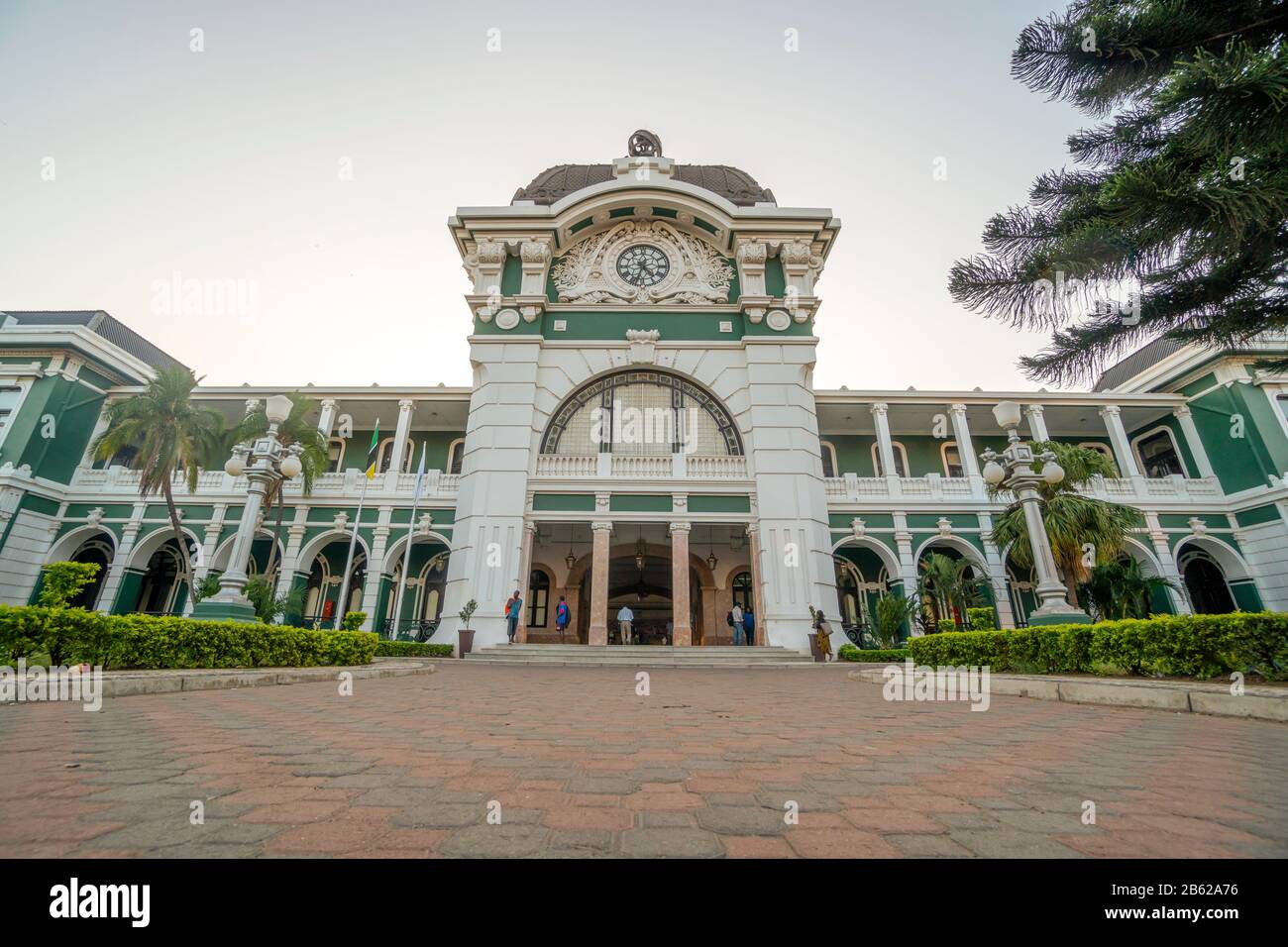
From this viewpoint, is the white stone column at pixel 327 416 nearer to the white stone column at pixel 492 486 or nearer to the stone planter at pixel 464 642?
the white stone column at pixel 492 486

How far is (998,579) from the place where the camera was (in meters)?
18.1

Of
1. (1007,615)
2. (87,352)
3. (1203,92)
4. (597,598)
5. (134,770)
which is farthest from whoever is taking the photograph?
(87,352)

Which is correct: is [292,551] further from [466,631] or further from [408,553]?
[466,631]

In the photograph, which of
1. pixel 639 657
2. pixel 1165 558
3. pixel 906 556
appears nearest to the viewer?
pixel 639 657

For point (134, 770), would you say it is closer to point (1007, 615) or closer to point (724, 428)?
point (724, 428)

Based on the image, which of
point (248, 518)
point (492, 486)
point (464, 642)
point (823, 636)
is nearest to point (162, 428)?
point (492, 486)

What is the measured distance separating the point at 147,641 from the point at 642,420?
1423 cm

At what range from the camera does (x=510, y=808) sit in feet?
6.34

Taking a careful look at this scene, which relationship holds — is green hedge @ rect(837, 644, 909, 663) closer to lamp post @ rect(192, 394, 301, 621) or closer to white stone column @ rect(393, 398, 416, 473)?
lamp post @ rect(192, 394, 301, 621)

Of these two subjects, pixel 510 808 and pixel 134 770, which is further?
pixel 134 770

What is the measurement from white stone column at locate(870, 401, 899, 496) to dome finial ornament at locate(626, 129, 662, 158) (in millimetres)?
14721

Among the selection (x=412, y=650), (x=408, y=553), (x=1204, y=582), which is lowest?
(x=412, y=650)

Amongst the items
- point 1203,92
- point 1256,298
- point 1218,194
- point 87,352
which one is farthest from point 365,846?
point 87,352
